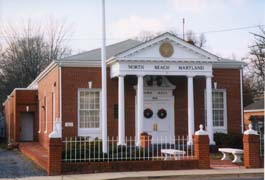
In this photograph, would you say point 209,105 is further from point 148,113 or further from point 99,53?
point 99,53

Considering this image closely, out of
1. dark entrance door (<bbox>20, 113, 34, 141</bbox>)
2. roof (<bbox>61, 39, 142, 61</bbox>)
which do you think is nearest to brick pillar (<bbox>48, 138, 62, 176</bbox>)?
roof (<bbox>61, 39, 142, 61</bbox>)

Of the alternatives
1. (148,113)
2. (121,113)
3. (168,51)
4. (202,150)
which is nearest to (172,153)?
(202,150)

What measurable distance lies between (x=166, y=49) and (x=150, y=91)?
3.13m

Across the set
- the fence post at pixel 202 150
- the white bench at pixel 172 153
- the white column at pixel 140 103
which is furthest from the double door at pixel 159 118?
the fence post at pixel 202 150

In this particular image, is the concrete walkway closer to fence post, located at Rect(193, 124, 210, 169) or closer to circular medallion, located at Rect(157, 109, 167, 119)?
fence post, located at Rect(193, 124, 210, 169)

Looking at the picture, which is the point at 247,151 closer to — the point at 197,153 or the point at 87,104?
the point at 197,153

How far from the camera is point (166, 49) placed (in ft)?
89.2

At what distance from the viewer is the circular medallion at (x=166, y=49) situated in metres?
27.1

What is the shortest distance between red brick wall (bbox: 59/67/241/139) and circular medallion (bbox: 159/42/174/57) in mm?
2641

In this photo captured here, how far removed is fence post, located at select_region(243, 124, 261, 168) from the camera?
20516 mm

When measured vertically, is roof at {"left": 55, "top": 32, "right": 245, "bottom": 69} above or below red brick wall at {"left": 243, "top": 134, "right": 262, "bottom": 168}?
above

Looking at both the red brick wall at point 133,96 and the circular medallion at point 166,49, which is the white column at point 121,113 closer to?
the red brick wall at point 133,96

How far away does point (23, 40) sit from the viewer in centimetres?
7038

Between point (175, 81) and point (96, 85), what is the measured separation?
438 centimetres
